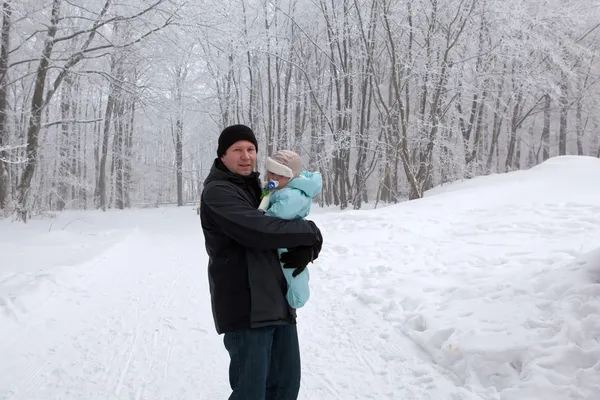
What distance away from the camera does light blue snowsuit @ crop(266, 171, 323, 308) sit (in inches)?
79.4

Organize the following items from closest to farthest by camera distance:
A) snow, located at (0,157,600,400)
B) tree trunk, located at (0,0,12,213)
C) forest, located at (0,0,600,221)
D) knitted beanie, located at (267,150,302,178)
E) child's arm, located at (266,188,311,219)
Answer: child's arm, located at (266,188,311,219) < knitted beanie, located at (267,150,302,178) < snow, located at (0,157,600,400) < tree trunk, located at (0,0,12,213) < forest, located at (0,0,600,221)

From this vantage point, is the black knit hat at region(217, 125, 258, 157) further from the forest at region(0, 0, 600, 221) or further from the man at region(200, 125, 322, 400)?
the forest at region(0, 0, 600, 221)

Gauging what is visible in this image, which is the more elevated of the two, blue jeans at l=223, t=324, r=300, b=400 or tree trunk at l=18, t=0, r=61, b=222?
tree trunk at l=18, t=0, r=61, b=222

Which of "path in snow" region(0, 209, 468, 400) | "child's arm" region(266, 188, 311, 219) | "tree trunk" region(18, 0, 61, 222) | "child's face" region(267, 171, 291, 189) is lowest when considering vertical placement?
"path in snow" region(0, 209, 468, 400)

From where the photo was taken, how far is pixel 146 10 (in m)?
9.47

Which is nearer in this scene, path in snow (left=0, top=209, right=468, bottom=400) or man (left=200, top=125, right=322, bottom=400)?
man (left=200, top=125, right=322, bottom=400)

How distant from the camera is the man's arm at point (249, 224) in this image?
6.11 ft

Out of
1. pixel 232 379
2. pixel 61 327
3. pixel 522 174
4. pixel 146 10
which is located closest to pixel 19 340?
pixel 61 327

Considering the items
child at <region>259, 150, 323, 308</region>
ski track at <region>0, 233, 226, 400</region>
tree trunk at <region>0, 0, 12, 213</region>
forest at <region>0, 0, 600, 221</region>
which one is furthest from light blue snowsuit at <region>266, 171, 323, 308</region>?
tree trunk at <region>0, 0, 12, 213</region>

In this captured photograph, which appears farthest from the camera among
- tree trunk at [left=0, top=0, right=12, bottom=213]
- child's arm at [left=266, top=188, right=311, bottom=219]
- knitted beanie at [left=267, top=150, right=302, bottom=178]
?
tree trunk at [left=0, top=0, right=12, bottom=213]

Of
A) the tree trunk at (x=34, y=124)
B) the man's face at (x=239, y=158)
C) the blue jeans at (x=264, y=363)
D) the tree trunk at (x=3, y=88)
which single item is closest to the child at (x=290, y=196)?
the man's face at (x=239, y=158)

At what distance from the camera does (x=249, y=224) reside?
6.07 ft

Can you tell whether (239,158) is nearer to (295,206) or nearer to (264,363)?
(295,206)

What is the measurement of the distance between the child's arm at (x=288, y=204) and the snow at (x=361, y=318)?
175 centimetres
